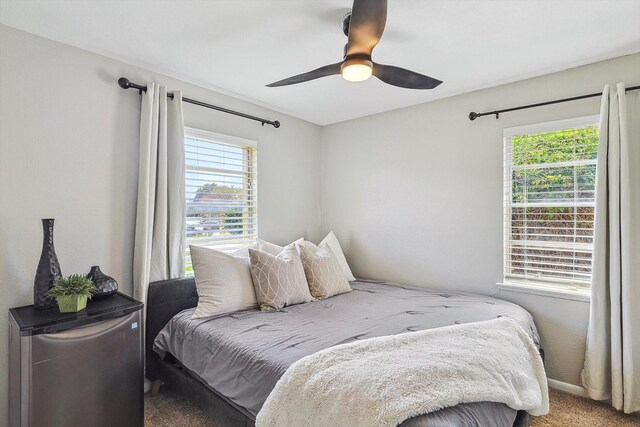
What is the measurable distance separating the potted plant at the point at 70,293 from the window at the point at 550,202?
10.0ft

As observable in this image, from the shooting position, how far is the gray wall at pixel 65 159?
6.32 feet

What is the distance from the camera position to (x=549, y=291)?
8.35ft

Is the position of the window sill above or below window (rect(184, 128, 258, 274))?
below

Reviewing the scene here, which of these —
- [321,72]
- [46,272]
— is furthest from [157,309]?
[321,72]

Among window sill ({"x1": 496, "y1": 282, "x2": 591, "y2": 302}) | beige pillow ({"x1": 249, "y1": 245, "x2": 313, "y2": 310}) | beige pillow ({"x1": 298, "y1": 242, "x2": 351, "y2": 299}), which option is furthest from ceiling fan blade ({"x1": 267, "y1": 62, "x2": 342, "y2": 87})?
window sill ({"x1": 496, "y1": 282, "x2": 591, "y2": 302})

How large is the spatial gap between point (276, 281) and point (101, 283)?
112 centimetres

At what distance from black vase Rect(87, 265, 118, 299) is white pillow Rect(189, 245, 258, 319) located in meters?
0.51

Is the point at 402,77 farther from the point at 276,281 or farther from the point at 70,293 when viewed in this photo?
the point at 70,293

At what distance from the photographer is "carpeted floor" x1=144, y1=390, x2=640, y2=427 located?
2.11m

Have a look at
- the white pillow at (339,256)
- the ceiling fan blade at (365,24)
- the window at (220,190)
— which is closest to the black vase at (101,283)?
the window at (220,190)

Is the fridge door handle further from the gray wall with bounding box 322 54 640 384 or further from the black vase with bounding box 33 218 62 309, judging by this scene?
the gray wall with bounding box 322 54 640 384

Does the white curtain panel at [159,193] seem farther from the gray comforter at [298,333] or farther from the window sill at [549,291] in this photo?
the window sill at [549,291]

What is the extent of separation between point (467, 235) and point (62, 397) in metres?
3.03

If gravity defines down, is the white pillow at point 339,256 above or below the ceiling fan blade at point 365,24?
below
